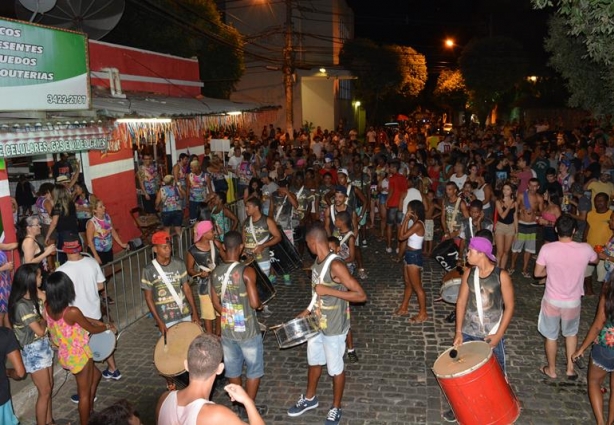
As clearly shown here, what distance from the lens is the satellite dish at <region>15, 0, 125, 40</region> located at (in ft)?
36.3

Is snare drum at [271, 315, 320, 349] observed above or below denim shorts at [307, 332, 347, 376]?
above

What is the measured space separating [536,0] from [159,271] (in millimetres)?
5652

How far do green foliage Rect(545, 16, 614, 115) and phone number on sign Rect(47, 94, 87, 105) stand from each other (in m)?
8.56

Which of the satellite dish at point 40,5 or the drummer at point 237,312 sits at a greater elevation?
the satellite dish at point 40,5

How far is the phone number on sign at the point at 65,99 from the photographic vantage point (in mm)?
7758

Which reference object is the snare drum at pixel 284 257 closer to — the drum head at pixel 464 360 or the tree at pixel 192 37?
the drum head at pixel 464 360

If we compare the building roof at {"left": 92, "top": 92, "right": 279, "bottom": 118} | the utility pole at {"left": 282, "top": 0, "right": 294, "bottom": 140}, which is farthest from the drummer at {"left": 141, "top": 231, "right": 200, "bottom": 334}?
the utility pole at {"left": 282, "top": 0, "right": 294, "bottom": 140}

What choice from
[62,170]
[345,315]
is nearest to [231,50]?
[62,170]

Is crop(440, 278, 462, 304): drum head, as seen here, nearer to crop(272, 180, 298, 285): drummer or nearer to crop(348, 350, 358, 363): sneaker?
crop(348, 350, 358, 363): sneaker

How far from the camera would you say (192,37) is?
72.9 feet

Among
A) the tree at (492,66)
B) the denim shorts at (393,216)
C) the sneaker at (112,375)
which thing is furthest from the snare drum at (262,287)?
the tree at (492,66)

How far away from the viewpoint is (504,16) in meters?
40.9

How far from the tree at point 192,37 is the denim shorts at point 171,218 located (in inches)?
430

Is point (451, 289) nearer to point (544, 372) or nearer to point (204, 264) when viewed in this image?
point (544, 372)
